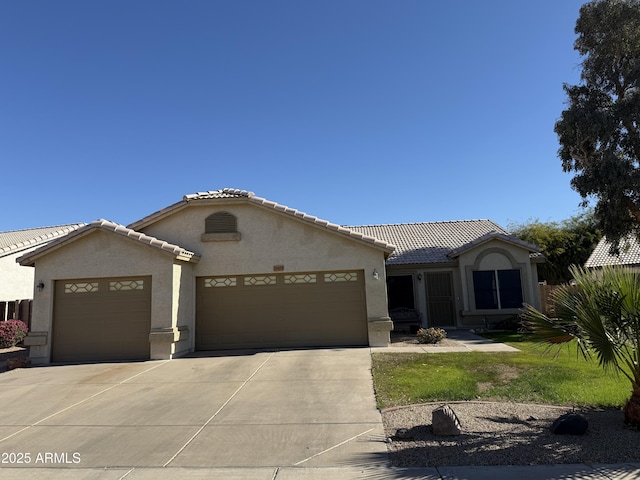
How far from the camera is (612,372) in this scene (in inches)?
363

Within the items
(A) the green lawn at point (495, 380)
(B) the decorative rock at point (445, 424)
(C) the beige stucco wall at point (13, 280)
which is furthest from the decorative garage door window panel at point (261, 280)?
(C) the beige stucco wall at point (13, 280)

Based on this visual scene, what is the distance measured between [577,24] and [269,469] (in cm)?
Result: 2349

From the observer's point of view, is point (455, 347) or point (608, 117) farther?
point (608, 117)

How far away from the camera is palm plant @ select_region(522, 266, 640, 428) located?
557 cm

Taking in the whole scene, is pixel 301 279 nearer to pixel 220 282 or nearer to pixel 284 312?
pixel 284 312

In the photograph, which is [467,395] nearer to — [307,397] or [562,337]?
[562,337]

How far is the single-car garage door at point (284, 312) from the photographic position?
1380 cm

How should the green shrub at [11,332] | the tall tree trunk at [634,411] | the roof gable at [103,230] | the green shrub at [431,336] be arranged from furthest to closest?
the green shrub at [11,332]
the green shrub at [431,336]
the roof gable at [103,230]
the tall tree trunk at [634,411]

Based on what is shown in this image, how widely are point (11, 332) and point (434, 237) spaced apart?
20.0 m

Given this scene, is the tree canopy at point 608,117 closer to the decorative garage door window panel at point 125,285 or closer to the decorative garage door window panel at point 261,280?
the decorative garage door window panel at point 261,280

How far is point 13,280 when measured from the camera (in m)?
20.7

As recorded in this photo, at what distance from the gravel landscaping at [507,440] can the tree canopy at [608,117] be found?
15.1 meters

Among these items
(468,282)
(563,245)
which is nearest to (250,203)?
(468,282)

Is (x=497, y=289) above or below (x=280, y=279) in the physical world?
below
